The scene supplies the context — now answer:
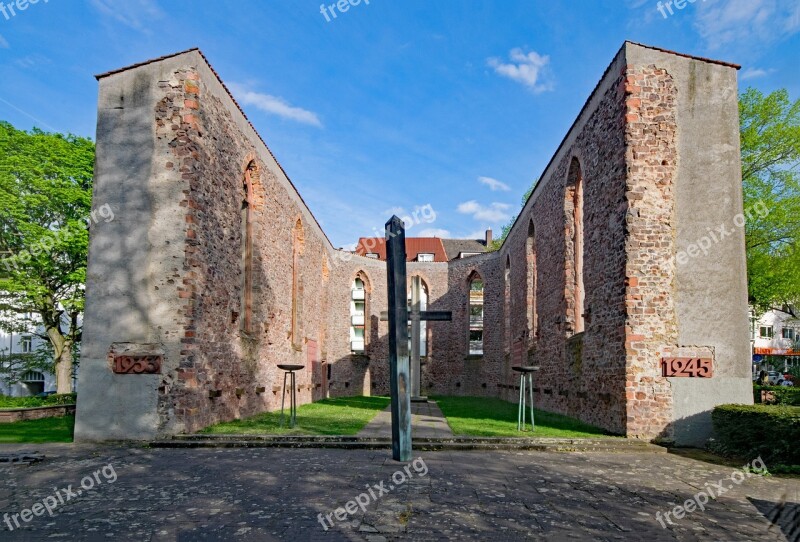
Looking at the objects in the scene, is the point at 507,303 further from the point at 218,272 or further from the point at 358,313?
the point at 218,272

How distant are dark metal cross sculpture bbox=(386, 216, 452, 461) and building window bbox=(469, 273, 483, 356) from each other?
26942 mm

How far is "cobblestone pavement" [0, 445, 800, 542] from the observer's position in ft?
13.8

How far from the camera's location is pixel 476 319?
138 ft

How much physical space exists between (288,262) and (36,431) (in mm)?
8640

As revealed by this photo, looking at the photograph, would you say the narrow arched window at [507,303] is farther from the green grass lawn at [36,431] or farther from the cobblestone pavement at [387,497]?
Answer: the green grass lawn at [36,431]

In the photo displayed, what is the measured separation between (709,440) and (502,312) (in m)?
18.5

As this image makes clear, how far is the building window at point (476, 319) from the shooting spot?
3628 cm

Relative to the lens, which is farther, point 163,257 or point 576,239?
point 576,239

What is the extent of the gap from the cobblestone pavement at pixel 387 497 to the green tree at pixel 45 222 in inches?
623

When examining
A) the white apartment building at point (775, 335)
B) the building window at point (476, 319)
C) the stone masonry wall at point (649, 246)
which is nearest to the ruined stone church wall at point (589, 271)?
the stone masonry wall at point (649, 246)

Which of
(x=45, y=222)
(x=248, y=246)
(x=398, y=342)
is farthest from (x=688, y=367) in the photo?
(x=45, y=222)

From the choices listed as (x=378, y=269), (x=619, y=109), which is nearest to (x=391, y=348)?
(x=619, y=109)

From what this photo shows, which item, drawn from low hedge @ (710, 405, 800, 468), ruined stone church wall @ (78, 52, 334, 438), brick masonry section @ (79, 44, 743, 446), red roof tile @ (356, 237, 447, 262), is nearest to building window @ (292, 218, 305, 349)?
brick masonry section @ (79, 44, 743, 446)

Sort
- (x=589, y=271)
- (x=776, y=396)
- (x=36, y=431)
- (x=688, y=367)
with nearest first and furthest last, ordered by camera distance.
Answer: (x=688, y=367), (x=36, y=431), (x=589, y=271), (x=776, y=396)
